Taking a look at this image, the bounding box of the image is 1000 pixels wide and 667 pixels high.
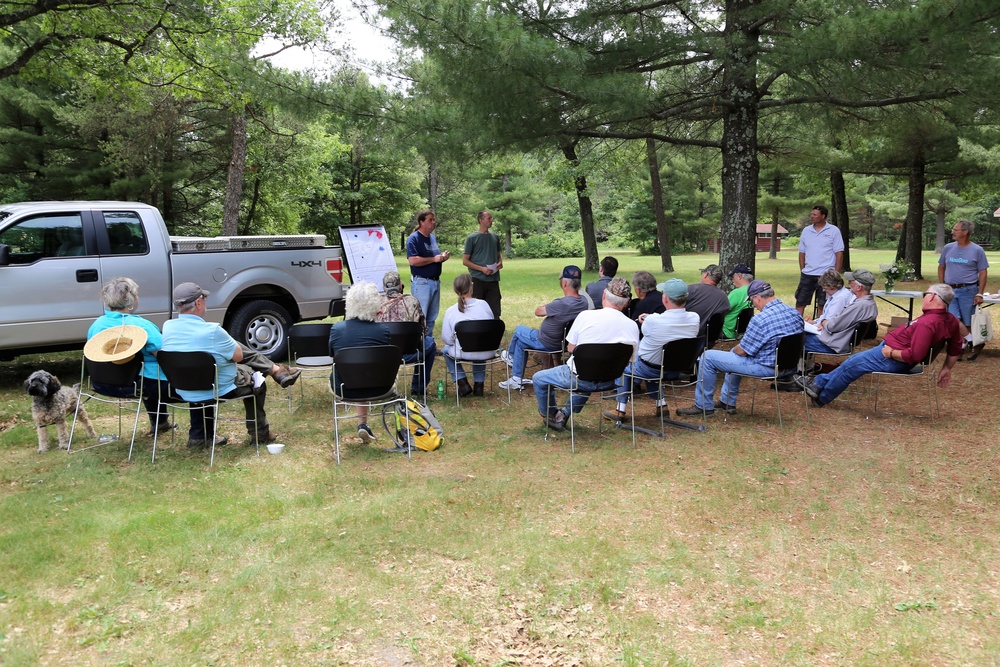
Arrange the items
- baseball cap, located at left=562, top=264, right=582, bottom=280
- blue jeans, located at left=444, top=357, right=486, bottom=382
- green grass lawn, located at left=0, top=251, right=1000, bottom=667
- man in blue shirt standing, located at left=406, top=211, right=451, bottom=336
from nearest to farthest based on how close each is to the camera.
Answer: green grass lawn, located at left=0, top=251, right=1000, bottom=667 < baseball cap, located at left=562, top=264, right=582, bottom=280 < blue jeans, located at left=444, top=357, right=486, bottom=382 < man in blue shirt standing, located at left=406, top=211, right=451, bottom=336

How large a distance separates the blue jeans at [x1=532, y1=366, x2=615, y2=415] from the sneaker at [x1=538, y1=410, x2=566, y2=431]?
0.04 meters

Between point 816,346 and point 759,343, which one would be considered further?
point 816,346

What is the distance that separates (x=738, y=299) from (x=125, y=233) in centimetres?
662

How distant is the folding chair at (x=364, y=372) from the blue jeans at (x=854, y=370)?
3928 millimetres

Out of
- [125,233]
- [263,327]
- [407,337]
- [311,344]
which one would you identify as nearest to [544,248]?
[263,327]

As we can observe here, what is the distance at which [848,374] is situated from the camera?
22.6 feet

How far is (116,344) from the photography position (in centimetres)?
566

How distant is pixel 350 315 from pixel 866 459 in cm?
405

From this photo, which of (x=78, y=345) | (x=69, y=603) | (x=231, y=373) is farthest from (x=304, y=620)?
(x=78, y=345)

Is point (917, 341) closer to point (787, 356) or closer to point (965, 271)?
point (787, 356)

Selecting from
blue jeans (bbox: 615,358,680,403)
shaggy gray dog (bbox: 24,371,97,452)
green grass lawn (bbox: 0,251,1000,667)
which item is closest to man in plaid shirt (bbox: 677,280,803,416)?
blue jeans (bbox: 615,358,680,403)

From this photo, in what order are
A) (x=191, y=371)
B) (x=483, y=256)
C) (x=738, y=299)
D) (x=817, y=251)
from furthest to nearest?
(x=817, y=251) < (x=483, y=256) < (x=738, y=299) < (x=191, y=371)

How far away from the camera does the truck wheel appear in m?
8.98

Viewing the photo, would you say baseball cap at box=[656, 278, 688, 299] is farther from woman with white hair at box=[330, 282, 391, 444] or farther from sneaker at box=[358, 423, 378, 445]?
sneaker at box=[358, 423, 378, 445]
